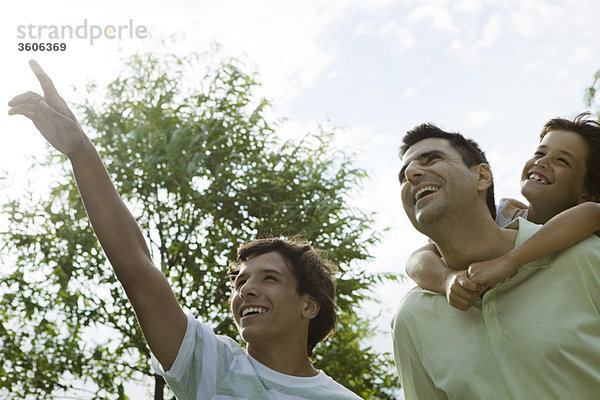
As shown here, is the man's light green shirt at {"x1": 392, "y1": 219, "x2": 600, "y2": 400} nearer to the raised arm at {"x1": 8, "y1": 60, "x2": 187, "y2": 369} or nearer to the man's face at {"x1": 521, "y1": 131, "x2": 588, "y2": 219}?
the man's face at {"x1": 521, "y1": 131, "x2": 588, "y2": 219}

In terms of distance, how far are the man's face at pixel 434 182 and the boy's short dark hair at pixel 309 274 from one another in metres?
0.88

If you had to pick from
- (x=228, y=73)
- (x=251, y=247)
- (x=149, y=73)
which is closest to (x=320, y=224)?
(x=228, y=73)

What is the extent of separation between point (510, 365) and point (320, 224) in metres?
8.75

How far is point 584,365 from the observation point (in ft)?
6.98

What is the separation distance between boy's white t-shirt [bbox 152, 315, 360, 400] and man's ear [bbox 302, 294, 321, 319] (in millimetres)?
446

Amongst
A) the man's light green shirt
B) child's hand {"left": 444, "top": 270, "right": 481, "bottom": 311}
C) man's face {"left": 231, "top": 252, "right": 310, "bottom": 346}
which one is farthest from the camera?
man's face {"left": 231, "top": 252, "right": 310, "bottom": 346}

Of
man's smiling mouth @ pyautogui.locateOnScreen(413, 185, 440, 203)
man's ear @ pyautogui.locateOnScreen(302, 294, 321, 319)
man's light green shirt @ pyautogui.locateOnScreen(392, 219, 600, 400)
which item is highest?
man's smiling mouth @ pyautogui.locateOnScreen(413, 185, 440, 203)

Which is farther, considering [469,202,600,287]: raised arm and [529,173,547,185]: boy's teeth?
[529,173,547,185]: boy's teeth

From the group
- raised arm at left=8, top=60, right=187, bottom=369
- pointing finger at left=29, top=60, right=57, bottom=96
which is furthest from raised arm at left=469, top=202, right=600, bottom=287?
pointing finger at left=29, top=60, right=57, bottom=96

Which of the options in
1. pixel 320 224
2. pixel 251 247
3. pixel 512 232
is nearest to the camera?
pixel 512 232

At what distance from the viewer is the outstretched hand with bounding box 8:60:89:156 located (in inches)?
94.4

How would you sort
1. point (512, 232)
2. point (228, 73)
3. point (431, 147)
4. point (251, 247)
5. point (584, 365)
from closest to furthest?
point (584, 365), point (512, 232), point (431, 147), point (251, 247), point (228, 73)

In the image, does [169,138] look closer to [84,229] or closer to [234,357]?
[84,229]

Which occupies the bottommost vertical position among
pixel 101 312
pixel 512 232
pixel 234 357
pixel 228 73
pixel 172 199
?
pixel 234 357
